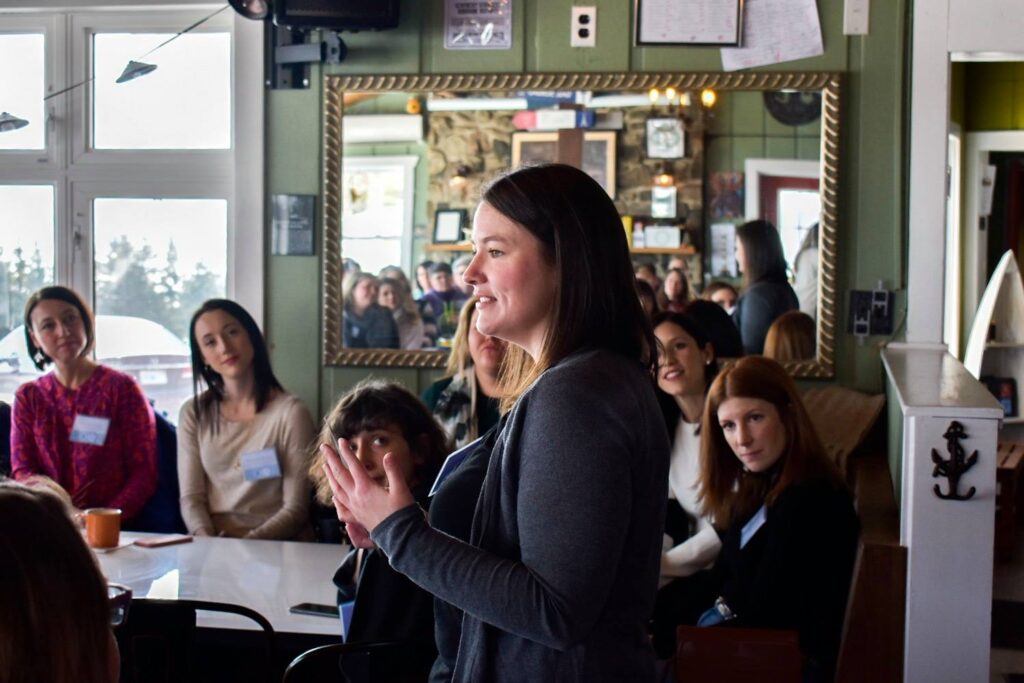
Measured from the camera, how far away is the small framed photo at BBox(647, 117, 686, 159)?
12.5ft

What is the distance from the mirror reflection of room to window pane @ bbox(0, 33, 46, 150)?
125cm

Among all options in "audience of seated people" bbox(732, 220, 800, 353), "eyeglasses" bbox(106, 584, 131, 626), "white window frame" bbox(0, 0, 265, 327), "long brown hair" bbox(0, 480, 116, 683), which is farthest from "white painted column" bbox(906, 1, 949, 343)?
"long brown hair" bbox(0, 480, 116, 683)

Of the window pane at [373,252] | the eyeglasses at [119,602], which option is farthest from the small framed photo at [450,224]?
the eyeglasses at [119,602]

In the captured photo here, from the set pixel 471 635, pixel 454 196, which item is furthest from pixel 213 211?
pixel 471 635

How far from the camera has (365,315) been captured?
406 cm

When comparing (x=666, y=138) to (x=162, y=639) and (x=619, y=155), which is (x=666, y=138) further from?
(x=162, y=639)

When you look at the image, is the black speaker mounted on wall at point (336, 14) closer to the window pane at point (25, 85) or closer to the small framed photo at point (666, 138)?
the small framed photo at point (666, 138)

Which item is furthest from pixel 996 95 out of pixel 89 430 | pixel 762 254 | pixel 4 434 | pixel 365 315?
pixel 4 434

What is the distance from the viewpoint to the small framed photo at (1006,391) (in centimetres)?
550

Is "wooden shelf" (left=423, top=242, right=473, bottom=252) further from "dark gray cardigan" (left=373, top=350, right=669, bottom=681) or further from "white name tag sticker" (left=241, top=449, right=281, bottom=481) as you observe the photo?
"dark gray cardigan" (left=373, top=350, right=669, bottom=681)

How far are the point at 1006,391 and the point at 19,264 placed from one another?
14.4 feet

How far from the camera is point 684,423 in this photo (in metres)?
3.36

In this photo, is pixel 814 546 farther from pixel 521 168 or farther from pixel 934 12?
pixel 934 12

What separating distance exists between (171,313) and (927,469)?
297cm
